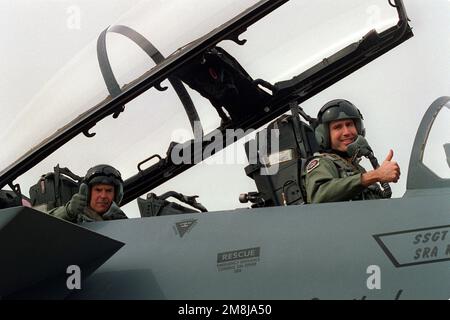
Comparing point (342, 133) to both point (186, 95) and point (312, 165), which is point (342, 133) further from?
point (186, 95)

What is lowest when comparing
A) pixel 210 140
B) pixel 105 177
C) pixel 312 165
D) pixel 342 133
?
pixel 312 165

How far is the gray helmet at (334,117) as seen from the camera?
14.0ft

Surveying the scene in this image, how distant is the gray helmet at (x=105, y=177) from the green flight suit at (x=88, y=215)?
11cm

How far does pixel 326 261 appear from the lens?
3291 mm

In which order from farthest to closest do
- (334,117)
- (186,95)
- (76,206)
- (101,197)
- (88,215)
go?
(186,95), (101,197), (88,215), (76,206), (334,117)

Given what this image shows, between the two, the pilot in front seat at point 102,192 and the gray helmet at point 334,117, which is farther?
the pilot in front seat at point 102,192

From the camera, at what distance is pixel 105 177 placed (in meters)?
4.96

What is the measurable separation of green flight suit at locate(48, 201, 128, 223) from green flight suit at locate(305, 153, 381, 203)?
1.29 m

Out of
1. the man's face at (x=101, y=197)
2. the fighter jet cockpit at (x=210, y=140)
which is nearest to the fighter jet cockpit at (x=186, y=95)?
the fighter jet cockpit at (x=210, y=140)

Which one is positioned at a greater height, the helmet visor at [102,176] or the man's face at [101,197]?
the helmet visor at [102,176]

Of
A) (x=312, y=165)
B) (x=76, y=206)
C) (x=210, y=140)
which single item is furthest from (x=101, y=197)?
(x=312, y=165)

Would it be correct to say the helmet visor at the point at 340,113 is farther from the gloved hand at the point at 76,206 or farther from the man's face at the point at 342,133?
the gloved hand at the point at 76,206

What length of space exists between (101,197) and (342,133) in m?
1.51
